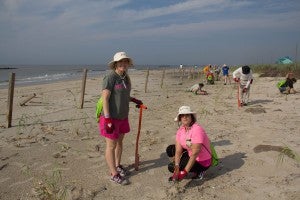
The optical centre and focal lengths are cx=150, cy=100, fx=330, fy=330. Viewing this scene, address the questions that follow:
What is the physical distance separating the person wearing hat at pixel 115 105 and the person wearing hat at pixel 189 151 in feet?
2.49

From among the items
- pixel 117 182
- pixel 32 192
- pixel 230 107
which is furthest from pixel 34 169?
pixel 230 107

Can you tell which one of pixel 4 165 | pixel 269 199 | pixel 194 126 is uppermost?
pixel 194 126

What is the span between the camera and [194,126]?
14.8 feet

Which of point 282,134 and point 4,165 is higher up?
point 282,134

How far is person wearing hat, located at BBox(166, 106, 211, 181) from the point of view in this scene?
14.5 ft

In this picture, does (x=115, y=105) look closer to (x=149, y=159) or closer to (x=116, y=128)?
(x=116, y=128)

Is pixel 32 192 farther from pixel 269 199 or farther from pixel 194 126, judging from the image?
pixel 269 199

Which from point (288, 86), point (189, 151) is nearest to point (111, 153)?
point (189, 151)

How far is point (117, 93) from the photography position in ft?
14.4

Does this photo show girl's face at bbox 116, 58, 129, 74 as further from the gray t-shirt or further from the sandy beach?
the sandy beach

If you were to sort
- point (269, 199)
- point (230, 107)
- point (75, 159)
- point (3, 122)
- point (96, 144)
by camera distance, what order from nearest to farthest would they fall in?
point (269, 199), point (75, 159), point (96, 144), point (3, 122), point (230, 107)

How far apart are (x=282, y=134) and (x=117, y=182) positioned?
153 inches

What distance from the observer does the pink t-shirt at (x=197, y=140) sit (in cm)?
442

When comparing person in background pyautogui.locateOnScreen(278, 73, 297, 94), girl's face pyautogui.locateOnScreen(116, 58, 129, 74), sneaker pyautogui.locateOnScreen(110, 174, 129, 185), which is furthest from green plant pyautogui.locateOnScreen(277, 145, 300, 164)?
person in background pyautogui.locateOnScreen(278, 73, 297, 94)
